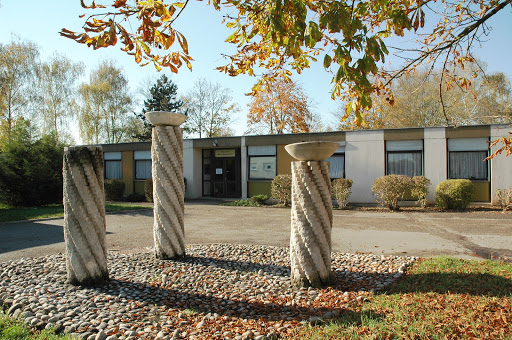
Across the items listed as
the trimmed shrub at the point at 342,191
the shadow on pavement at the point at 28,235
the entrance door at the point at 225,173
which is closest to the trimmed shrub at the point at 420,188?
the trimmed shrub at the point at 342,191

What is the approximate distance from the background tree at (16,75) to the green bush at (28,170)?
15788mm

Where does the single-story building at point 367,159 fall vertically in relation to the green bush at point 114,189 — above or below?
above

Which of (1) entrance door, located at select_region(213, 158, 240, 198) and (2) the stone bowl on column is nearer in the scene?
(2) the stone bowl on column

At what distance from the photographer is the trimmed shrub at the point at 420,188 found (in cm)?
1383

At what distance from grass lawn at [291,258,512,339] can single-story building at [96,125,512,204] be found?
10.1 metres

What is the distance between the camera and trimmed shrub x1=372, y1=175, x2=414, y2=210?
1356 centimetres

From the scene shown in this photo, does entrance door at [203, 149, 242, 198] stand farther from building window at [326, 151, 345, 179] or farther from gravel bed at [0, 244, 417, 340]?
gravel bed at [0, 244, 417, 340]

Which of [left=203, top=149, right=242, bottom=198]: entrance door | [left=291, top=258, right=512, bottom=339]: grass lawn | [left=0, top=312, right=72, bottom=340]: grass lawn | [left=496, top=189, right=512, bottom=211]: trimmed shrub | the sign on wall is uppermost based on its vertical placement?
the sign on wall

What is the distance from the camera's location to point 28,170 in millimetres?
14500

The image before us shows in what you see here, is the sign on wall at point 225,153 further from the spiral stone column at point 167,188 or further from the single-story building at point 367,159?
the spiral stone column at point 167,188

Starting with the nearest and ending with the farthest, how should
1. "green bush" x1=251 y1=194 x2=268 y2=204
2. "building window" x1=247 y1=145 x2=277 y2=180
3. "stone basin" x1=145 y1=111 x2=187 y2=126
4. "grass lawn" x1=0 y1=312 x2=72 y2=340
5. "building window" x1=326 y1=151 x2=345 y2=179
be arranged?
1. "grass lawn" x1=0 y1=312 x2=72 y2=340
2. "stone basin" x1=145 y1=111 x2=187 y2=126
3. "building window" x1=326 y1=151 x2=345 y2=179
4. "green bush" x1=251 y1=194 x2=268 y2=204
5. "building window" x1=247 y1=145 x2=277 y2=180

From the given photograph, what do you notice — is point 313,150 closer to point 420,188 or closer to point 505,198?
point 420,188

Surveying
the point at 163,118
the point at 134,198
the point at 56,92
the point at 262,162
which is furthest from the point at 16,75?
the point at 163,118

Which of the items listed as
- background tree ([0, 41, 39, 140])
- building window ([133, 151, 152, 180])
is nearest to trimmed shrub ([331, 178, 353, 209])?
building window ([133, 151, 152, 180])
